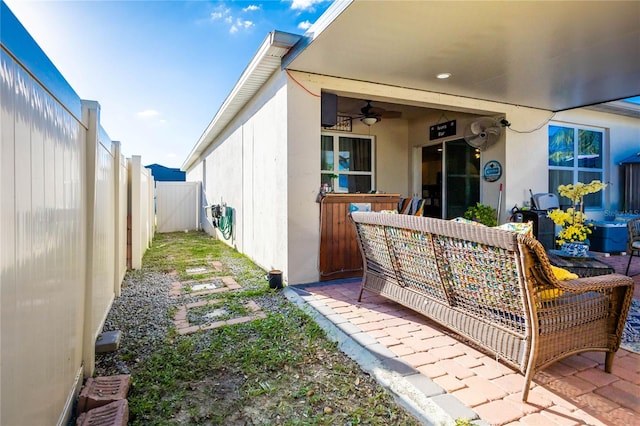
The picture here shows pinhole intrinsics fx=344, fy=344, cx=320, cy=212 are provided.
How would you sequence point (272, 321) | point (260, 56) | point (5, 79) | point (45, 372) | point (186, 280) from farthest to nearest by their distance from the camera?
1. point (186, 280)
2. point (260, 56)
3. point (272, 321)
4. point (45, 372)
5. point (5, 79)

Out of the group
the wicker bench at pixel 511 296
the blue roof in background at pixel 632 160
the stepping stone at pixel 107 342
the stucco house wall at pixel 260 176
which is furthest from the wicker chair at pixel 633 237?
the stepping stone at pixel 107 342

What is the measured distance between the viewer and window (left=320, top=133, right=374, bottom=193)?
6766 millimetres

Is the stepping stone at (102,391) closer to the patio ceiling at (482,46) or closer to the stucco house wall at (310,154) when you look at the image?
the stucco house wall at (310,154)

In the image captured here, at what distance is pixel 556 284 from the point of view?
1.78 metres

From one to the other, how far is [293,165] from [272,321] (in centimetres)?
196

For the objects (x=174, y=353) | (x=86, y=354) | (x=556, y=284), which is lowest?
(x=174, y=353)

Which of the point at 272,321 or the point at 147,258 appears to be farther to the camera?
the point at 147,258

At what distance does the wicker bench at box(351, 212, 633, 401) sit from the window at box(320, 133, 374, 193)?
4.20m

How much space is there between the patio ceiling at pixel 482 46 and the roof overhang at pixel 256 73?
0.14 metres

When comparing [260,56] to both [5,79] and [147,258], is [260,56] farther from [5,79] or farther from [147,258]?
[147,258]

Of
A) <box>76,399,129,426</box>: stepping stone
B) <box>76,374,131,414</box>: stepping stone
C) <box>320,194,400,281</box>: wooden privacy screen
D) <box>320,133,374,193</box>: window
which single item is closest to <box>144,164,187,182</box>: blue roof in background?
<box>320,133,374,193</box>: window

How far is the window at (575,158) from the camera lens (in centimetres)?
688

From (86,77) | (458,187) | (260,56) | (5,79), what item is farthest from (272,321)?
(458,187)

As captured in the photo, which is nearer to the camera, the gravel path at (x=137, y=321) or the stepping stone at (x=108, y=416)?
the stepping stone at (x=108, y=416)
